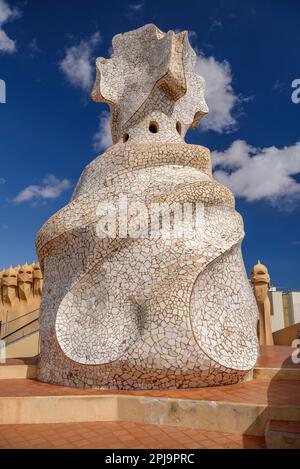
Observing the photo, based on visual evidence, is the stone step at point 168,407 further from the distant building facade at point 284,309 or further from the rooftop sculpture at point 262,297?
the distant building facade at point 284,309

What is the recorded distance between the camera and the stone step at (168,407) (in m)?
3.92

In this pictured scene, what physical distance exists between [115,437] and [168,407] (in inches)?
25.9

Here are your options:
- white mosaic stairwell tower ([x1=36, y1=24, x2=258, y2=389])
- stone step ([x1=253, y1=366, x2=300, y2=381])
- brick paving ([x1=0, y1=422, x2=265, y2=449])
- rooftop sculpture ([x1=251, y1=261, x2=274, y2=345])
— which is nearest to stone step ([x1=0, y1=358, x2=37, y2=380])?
white mosaic stairwell tower ([x1=36, y1=24, x2=258, y2=389])

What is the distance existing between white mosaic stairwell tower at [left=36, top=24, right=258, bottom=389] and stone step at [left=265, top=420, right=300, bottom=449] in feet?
4.73

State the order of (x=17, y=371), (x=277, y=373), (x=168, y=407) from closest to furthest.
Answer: (x=168, y=407), (x=277, y=373), (x=17, y=371)

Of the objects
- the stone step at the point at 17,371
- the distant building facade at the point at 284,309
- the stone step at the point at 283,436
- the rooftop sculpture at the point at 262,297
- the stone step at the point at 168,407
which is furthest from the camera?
the distant building facade at the point at 284,309

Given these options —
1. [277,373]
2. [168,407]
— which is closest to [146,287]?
[168,407]

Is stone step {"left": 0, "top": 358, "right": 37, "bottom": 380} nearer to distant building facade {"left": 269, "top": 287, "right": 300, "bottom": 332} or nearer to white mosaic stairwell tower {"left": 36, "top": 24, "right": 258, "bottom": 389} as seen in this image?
white mosaic stairwell tower {"left": 36, "top": 24, "right": 258, "bottom": 389}

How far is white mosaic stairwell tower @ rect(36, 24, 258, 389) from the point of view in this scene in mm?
4984

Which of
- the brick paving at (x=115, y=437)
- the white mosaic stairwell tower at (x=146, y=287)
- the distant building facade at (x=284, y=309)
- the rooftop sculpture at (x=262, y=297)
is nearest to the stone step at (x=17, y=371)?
the white mosaic stairwell tower at (x=146, y=287)

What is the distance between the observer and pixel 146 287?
523 cm

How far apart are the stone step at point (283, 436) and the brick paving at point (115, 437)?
0.55 feet

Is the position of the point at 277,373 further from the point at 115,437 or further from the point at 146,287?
the point at 115,437

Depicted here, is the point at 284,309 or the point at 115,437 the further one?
the point at 284,309
